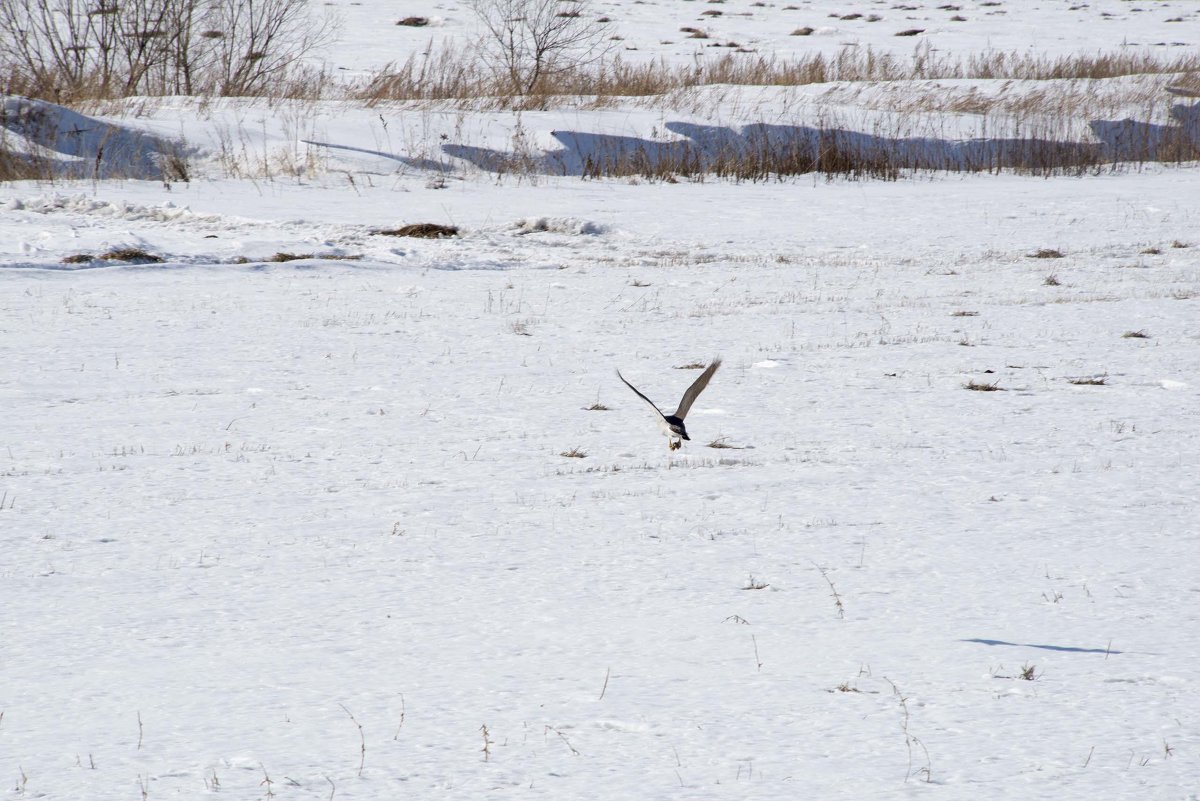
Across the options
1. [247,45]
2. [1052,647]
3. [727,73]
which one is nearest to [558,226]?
[1052,647]

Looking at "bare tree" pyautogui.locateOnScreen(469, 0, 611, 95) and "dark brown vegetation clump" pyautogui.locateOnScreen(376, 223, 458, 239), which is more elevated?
"bare tree" pyautogui.locateOnScreen(469, 0, 611, 95)

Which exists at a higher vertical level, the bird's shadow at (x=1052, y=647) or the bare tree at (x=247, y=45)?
the bare tree at (x=247, y=45)

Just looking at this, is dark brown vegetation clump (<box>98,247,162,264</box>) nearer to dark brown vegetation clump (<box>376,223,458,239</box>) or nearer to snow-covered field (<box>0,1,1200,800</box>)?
snow-covered field (<box>0,1,1200,800</box>)

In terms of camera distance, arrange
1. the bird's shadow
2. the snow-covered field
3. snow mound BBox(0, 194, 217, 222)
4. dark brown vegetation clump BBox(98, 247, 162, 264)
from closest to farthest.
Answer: the snow-covered field, the bird's shadow, dark brown vegetation clump BBox(98, 247, 162, 264), snow mound BBox(0, 194, 217, 222)

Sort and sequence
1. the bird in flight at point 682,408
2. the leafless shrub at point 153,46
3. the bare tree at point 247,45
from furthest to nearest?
1. the bare tree at point 247,45
2. the leafless shrub at point 153,46
3. the bird in flight at point 682,408

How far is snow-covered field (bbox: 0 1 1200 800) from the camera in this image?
265 cm

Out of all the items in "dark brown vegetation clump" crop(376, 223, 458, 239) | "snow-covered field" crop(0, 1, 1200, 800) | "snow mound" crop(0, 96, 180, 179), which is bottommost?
"snow-covered field" crop(0, 1, 1200, 800)

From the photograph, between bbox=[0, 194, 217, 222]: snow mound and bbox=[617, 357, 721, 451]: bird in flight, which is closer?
bbox=[617, 357, 721, 451]: bird in flight

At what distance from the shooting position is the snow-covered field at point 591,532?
2648 millimetres

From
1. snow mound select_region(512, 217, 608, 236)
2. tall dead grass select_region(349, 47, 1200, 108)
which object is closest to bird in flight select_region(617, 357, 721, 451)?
snow mound select_region(512, 217, 608, 236)

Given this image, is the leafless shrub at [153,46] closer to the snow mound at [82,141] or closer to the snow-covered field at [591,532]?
the snow mound at [82,141]

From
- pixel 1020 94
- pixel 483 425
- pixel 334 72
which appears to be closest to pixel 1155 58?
pixel 1020 94

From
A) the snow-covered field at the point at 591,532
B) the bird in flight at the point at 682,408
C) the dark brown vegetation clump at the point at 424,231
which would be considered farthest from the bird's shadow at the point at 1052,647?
the dark brown vegetation clump at the point at 424,231

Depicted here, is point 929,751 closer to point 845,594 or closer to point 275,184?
point 845,594
